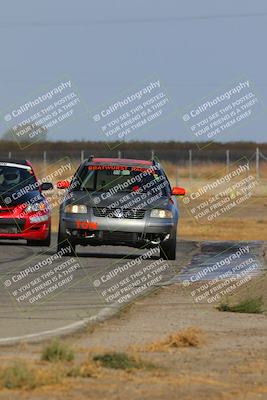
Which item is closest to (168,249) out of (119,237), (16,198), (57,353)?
(119,237)

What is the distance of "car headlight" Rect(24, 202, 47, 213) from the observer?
23611 millimetres

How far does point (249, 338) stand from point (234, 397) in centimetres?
334

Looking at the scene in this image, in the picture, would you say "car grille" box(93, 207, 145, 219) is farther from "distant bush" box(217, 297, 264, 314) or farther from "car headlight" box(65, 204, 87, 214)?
"distant bush" box(217, 297, 264, 314)

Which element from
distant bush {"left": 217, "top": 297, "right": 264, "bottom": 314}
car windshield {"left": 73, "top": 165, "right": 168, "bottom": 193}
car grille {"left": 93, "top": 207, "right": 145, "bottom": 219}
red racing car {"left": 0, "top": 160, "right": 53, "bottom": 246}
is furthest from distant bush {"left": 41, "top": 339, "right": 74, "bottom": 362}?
red racing car {"left": 0, "top": 160, "right": 53, "bottom": 246}

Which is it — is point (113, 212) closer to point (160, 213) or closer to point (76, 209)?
point (76, 209)

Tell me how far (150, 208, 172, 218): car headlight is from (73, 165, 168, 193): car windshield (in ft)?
1.93

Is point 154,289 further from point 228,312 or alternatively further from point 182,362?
point 182,362

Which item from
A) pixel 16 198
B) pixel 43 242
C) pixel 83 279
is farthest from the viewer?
pixel 43 242

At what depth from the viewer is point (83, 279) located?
18219 mm

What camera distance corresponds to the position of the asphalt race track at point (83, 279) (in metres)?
13.4

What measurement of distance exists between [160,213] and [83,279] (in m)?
3.93

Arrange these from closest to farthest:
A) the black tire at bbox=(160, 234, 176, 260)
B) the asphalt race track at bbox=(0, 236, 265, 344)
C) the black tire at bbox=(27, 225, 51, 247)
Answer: the asphalt race track at bbox=(0, 236, 265, 344) < the black tire at bbox=(160, 234, 176, 260) < the black tire at bbox=(27, 225, 51, 247)

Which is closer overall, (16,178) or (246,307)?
(246,307)

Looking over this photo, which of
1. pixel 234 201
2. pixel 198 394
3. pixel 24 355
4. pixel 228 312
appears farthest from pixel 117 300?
pixel 234 201
